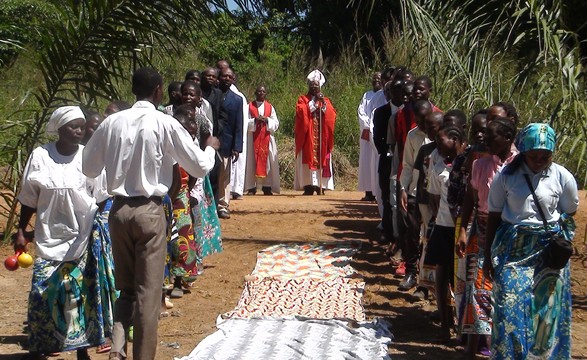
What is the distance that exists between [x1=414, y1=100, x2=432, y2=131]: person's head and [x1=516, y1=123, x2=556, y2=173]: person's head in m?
2.66

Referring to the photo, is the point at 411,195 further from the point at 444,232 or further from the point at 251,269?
the point at 251,269

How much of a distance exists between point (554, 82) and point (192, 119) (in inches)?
112

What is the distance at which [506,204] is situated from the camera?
19.5 ft

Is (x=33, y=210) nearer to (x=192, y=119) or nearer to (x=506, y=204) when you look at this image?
(x=192, y=119)

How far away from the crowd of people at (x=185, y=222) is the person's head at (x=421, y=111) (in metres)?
0.02

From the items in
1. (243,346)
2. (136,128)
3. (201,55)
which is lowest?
(243,346)

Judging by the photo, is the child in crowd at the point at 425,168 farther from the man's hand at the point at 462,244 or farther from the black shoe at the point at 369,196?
the black shoe at the point at 369,196

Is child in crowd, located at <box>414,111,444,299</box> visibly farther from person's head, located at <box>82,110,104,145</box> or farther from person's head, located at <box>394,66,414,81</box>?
person's head, located at <box>82,110,104,145</box>

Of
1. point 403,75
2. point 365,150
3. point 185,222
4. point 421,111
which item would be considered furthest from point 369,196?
point 185,222

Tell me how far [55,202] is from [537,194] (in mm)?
2955

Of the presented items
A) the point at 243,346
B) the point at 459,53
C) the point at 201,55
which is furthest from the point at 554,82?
the point at 201,55

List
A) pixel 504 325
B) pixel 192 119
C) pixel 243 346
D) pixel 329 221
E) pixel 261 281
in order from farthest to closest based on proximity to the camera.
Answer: pixel 329 221, pixel 261 281, pixel 192 119, pixel 243 346, pixel 504 325

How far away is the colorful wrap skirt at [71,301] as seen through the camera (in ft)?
22.0

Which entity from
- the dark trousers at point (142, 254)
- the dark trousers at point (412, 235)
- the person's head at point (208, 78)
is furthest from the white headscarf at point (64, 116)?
the person's head at point (208, 78)
